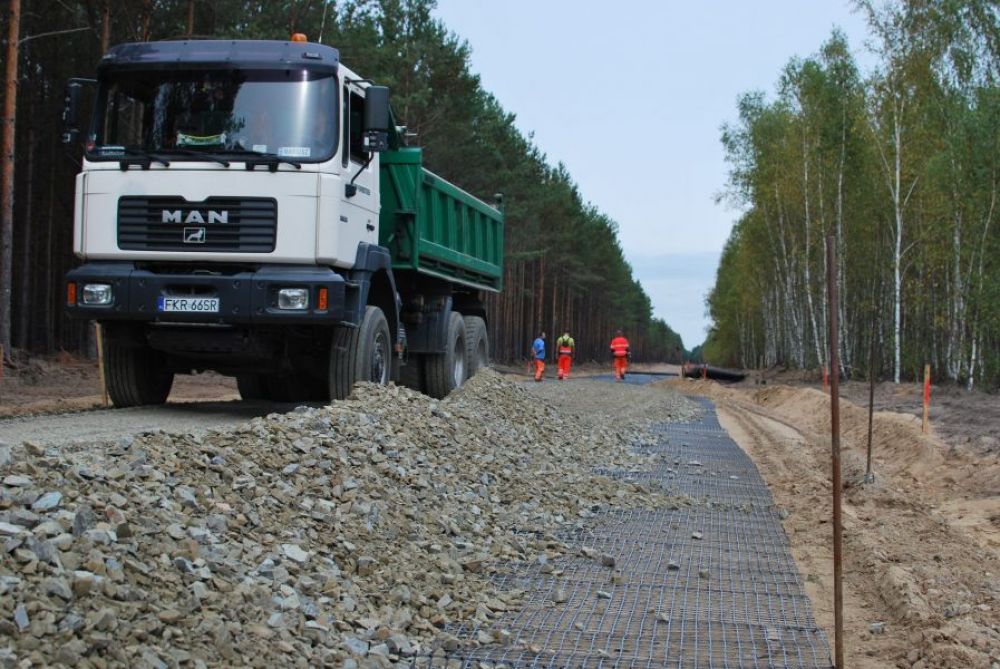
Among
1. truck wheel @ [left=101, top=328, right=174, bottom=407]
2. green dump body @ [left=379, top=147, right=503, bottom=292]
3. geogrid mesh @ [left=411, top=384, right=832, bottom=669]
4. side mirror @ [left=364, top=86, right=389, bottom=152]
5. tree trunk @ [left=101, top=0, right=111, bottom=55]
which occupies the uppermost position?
tree trunk @ [left=101, top=0, right=111, bottom=55]

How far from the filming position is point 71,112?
356 inches

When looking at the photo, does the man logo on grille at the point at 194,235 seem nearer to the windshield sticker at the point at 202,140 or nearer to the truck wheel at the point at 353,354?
the windshield sticker at the point at 202,140

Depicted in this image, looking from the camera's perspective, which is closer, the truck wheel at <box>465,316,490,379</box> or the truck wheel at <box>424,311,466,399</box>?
the truck wheel at <box>424,311,466,399</box>

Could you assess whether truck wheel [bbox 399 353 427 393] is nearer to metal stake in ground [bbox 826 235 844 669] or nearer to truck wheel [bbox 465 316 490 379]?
truck wheel [bbox 465 316 490 379]

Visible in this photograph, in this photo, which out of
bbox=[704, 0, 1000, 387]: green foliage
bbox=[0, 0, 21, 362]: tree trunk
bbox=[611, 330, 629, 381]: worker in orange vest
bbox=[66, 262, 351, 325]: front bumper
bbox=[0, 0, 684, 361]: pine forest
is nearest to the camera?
bbox=[66, 262, 351, 325]: front bumper

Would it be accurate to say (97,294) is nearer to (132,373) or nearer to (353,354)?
(132,373)

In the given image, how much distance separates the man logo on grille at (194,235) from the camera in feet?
28.3

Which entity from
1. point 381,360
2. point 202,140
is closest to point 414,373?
point 381,360

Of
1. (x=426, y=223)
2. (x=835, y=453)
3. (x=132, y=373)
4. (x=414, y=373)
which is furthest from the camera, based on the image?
(x=414, y=373)

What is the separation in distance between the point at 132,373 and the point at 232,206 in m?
2.42

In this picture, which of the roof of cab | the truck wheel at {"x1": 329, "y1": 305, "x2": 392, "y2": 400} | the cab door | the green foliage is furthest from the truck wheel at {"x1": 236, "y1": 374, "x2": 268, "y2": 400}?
the green foliage

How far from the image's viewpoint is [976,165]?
25406 millimetres

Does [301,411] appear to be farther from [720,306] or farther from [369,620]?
[720,306]

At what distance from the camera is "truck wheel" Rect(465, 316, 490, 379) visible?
1345cm
